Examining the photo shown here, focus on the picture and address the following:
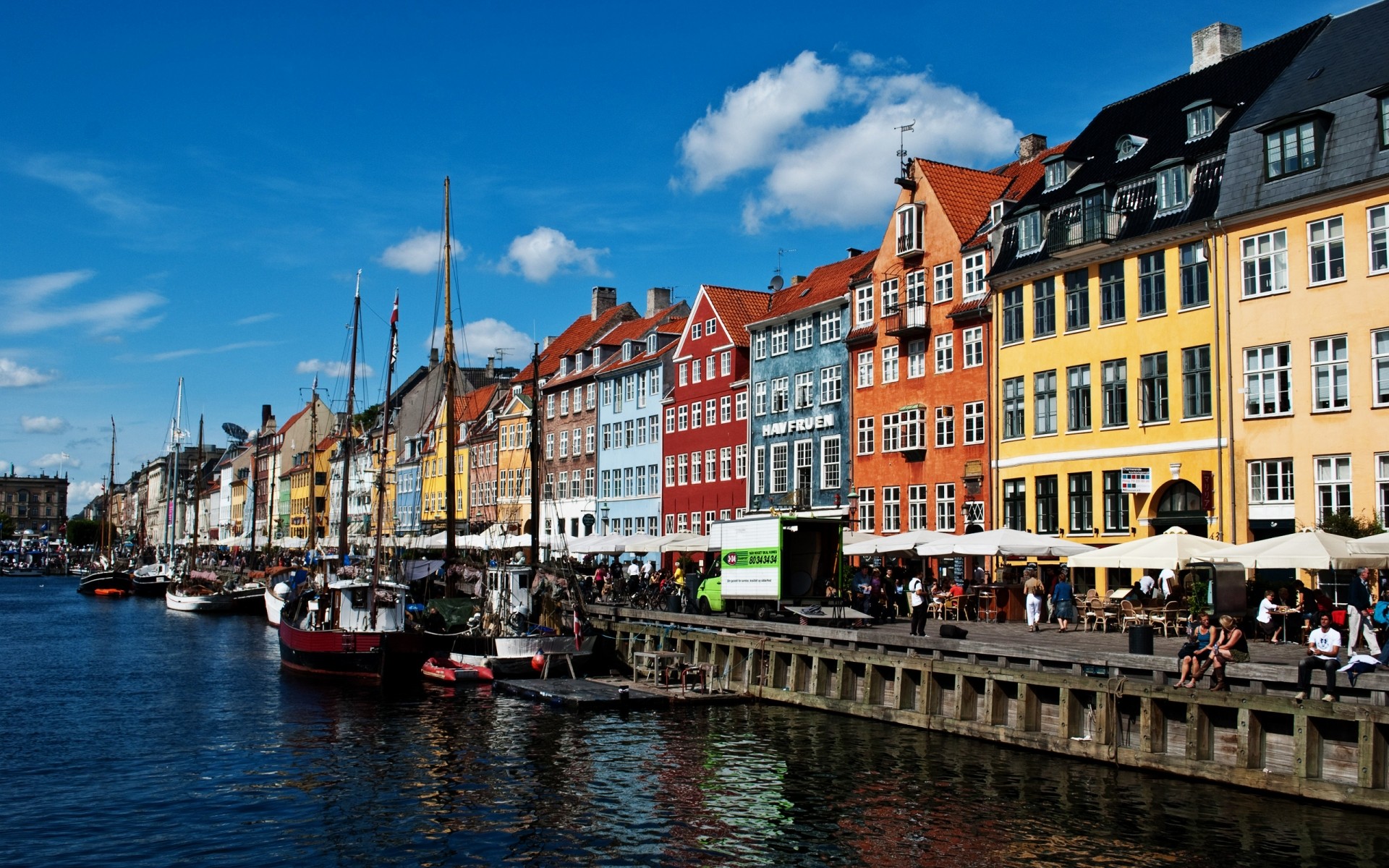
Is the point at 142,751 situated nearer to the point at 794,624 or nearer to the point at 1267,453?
the point at 794,624

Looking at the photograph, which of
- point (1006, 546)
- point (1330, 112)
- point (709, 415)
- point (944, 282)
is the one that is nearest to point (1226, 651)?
point (1006, 546)

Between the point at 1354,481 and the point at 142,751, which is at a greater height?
the point at 1354,481

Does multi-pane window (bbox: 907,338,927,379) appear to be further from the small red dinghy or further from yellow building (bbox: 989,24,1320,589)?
the small red dinghy

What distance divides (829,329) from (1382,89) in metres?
28.0

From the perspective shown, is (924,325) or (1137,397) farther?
(924,325)

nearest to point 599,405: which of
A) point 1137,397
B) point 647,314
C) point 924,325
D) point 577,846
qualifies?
point 647,314

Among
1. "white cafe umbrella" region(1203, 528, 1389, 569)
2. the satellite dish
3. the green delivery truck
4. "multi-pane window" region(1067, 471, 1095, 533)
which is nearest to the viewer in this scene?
"white cafe umbrella" region(1203, 528, 1389, 569)

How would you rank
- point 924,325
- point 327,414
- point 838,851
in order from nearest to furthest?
1. point 838,851
2. point 924,325
3. point 327,414

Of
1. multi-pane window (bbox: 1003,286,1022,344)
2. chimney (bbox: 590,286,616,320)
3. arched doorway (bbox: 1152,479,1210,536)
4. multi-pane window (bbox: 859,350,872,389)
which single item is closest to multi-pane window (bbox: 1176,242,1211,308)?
arched doorway (bbox: 1152,479,1210,536)

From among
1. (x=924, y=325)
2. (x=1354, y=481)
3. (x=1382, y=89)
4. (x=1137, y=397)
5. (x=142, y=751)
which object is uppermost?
(x=1382, y=89)

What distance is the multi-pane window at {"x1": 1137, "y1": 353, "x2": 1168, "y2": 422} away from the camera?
41844 mm

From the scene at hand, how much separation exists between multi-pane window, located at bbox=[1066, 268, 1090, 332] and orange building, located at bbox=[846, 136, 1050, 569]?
14.5 feet

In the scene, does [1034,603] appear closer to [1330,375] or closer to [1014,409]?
[1330,375]

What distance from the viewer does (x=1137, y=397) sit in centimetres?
4256
